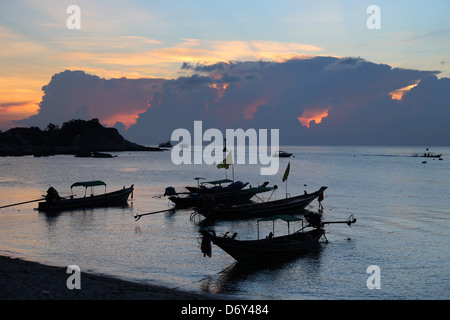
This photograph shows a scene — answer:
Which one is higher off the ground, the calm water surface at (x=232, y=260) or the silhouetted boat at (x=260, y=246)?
the silhouetted boat at (x=260, y=246)

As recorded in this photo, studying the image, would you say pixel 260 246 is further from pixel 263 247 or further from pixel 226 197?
pixel 226 197

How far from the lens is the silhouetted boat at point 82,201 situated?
41188mm

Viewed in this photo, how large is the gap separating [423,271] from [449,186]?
A: 56408 mm

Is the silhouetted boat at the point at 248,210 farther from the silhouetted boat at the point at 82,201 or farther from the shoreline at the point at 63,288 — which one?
the shoreline at the point at 63,288

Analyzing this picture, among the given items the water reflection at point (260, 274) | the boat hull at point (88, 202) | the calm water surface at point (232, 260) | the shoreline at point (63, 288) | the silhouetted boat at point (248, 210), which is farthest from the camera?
the boat hull at point (88, 202)

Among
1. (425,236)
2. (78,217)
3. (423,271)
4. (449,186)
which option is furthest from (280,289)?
(449,186)

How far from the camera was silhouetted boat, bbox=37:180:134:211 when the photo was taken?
41.2 meters

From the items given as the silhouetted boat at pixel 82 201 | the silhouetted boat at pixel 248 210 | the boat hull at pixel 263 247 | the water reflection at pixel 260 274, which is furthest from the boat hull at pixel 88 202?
the water reflection at pixel 260 274

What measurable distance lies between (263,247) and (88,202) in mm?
26973

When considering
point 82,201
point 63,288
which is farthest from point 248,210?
point 63,288

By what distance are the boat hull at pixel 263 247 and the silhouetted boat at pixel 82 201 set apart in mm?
21396

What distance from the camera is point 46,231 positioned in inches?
1244

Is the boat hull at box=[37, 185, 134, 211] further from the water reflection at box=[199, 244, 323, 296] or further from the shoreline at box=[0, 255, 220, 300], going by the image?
the water reflection at box=[199, 244, 323, 296]
